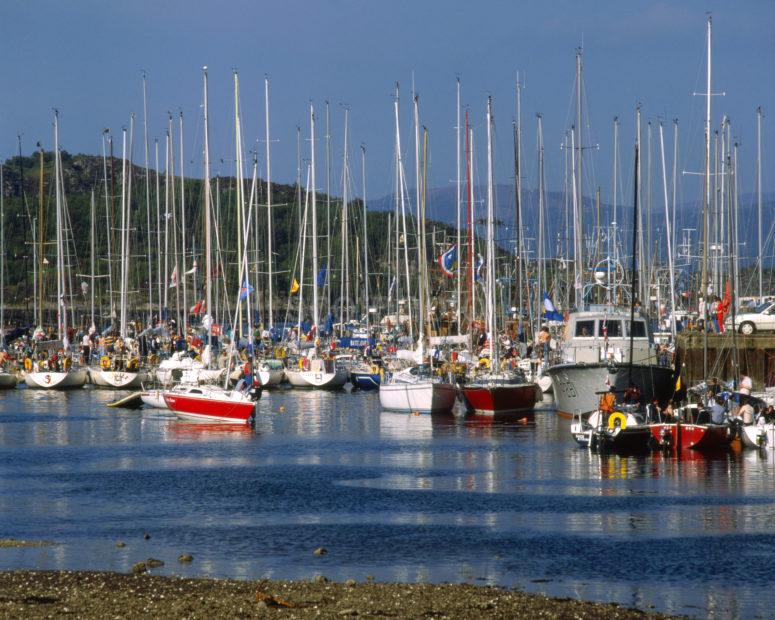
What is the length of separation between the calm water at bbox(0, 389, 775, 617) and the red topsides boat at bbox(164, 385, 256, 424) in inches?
39.8

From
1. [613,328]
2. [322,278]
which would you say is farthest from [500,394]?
[322,278]

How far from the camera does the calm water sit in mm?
24266

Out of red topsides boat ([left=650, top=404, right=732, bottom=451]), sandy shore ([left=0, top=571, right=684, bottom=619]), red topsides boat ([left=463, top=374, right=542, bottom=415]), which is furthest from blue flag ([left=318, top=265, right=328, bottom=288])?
sandy shore ([left=0, top=571, right=684, bottom=619])

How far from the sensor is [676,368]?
53.6 m

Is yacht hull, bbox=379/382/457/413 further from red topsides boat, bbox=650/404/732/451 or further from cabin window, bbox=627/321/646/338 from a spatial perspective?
red topsides boat, bbox=650/404/732/451

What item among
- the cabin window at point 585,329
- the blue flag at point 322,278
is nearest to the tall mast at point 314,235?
the blue flag at point 322,278

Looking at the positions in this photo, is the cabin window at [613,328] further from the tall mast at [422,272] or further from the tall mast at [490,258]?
the tall mast at [422,272]

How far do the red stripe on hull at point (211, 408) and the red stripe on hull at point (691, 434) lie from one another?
1722 centimetres

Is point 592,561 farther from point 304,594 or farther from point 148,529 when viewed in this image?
point 148,529

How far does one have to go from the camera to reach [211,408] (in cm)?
5272

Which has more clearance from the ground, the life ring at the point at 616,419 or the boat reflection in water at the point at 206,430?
the life ring at the point at 616,419

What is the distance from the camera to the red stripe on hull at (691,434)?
41.2 metres

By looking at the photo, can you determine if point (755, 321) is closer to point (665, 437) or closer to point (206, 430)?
point (665, 437)

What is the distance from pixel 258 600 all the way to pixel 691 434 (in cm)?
2377
